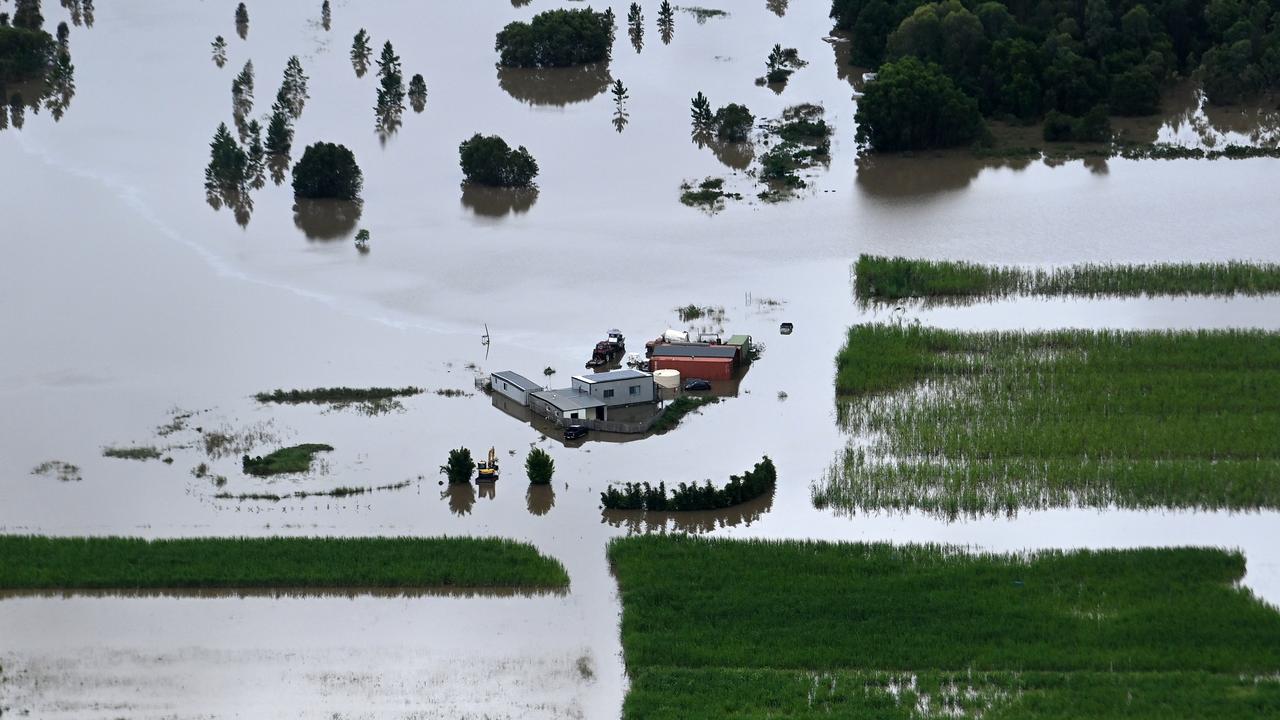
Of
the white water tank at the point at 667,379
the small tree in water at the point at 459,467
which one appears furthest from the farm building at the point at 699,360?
the small tree in water at the point at 459,467

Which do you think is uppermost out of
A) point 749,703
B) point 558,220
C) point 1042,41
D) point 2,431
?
point 1042,41

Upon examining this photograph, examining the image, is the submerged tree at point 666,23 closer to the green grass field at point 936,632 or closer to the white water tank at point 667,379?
the white water tank at point 667,379

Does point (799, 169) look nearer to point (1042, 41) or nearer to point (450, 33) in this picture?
point (1042, 41)

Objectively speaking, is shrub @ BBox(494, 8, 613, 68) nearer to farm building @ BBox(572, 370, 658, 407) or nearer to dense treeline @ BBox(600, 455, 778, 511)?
farm building @ BBox(572, 370, 658, 407)

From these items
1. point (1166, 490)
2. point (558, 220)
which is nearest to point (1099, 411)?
point (1166, 490)

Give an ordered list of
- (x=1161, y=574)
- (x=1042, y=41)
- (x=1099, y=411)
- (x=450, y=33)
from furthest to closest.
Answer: (x=450, y=33) < (x=1042, y=41) < (x=1099, y=411) < (x=1161, y=574)

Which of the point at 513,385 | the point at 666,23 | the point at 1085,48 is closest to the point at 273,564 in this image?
the point at 513,385
